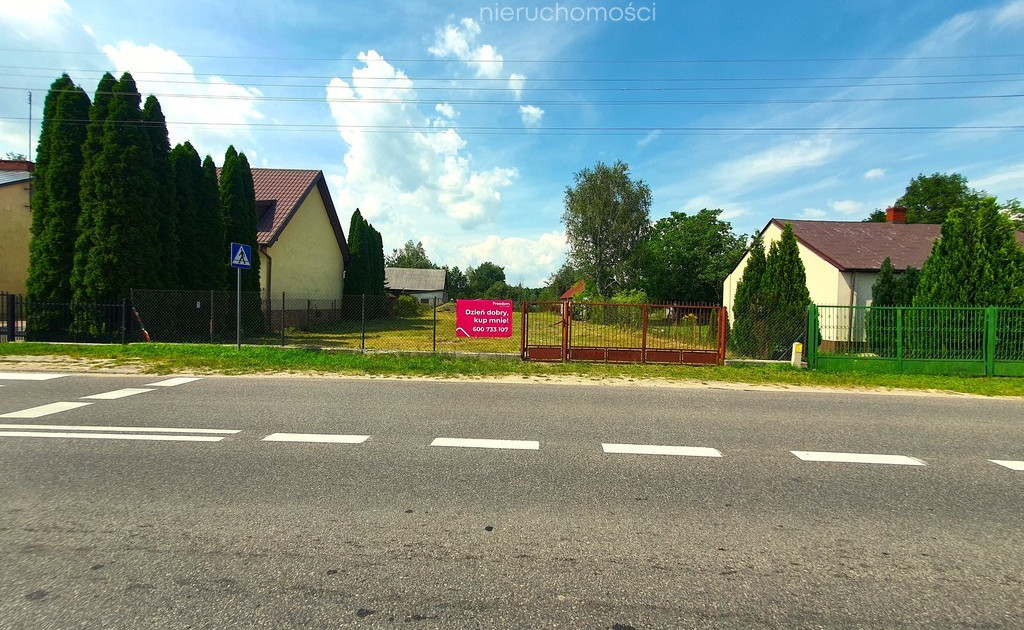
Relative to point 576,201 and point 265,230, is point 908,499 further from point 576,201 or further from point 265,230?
point 576,201

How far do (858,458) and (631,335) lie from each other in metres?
8.57

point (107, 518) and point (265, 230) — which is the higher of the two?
point (265, 230)

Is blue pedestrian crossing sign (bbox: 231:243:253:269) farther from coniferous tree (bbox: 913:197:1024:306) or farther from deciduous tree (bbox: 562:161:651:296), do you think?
deciduous tree (bbox: 562:161:651:296)

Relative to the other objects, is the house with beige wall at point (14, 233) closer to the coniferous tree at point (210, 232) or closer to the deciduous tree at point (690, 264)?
the coniferous tree at point (210, 232)

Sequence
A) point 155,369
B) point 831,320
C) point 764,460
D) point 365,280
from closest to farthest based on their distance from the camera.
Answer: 1. point 764,460
2. point 155,369
3. point 831,320
4. point 365,280

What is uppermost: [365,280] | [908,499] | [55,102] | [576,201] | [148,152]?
[576,201]

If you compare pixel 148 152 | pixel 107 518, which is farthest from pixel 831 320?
pixel 148 152

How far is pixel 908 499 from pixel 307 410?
6964 millimetres

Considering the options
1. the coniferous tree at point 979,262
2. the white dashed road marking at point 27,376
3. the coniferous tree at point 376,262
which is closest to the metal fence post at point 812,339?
the coniferous tree at point 979,262

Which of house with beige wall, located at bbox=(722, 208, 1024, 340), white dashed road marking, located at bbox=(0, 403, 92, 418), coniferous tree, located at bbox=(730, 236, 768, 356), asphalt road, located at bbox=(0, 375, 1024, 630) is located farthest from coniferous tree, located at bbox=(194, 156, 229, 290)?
house with beige wall, located at bbox=(722, 208, 1024, 340)

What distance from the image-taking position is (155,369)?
1104cm

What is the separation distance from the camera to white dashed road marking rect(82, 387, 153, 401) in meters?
7.73

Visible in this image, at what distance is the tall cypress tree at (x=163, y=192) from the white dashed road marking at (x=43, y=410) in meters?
A: 10.5

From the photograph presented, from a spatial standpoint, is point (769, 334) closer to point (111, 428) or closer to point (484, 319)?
point (484, 319)
